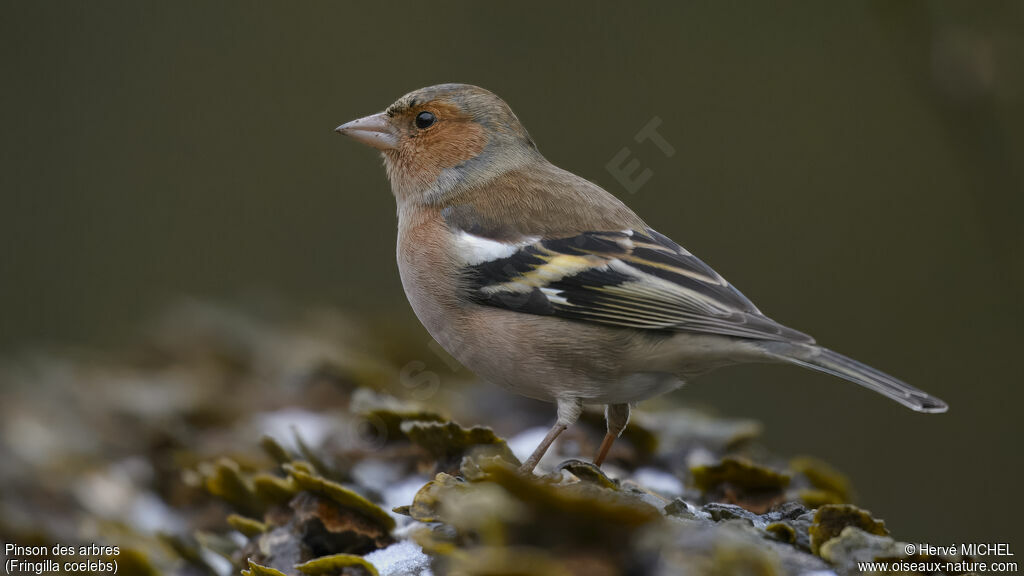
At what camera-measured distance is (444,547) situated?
1770mm

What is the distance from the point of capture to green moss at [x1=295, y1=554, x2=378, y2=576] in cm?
204

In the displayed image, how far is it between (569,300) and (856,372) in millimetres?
865

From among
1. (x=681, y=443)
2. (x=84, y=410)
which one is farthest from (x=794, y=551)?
(x=84, y=410)

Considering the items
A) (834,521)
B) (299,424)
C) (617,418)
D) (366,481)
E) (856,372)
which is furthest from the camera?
(299,424)

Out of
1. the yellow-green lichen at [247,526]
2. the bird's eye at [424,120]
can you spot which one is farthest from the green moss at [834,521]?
the bird's eye at [424,120]

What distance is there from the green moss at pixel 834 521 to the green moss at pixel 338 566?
3.18ft

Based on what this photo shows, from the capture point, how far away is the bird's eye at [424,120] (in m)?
3.62

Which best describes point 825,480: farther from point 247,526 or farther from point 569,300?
point 247,526

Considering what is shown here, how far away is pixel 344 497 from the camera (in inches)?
90.7

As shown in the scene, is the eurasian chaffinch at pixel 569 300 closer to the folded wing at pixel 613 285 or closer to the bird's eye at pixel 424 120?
the folded wing at pixel 613 285

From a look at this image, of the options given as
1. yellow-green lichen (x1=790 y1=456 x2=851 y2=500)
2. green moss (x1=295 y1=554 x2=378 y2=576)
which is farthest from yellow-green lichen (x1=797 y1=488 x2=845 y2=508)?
green moss (x1=295 y1=554 x2=378 y2=576)

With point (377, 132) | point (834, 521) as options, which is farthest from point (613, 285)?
point (377, 132)

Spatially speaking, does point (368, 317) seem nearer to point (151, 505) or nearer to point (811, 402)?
point (151, 505)

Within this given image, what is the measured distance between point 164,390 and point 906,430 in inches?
243
